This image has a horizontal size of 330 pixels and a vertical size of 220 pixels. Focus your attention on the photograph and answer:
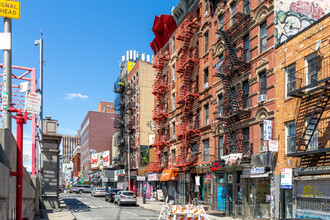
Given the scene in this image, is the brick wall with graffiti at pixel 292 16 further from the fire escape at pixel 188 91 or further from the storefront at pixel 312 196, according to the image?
the fire escape at pixel 188 91

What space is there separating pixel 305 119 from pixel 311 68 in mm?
2786

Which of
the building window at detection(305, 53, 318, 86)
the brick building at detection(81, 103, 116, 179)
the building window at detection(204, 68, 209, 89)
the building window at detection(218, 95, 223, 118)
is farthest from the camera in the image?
the brick building at detection(81, 103, 116, 179)

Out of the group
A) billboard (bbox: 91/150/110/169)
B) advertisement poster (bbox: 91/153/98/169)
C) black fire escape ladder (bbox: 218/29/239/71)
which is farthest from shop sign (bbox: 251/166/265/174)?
advertisement poster (bbox: 91/153/98/169)

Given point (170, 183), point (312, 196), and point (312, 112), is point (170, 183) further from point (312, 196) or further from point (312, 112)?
point (312, 112)

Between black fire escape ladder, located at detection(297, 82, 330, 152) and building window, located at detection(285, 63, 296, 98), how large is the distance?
2681 mm

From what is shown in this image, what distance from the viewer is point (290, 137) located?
2028 centimetres

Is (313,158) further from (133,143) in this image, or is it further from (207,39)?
(133,143)

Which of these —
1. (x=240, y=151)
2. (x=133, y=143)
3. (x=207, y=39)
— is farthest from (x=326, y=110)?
(x=133, y=143)

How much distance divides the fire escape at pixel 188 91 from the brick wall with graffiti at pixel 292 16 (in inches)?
491

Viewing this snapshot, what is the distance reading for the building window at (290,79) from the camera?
20.4 metres

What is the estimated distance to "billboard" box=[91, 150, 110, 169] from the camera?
290ft

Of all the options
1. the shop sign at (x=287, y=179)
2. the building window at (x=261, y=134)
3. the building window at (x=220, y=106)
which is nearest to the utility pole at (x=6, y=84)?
the shop sign at (x=287, y=179)

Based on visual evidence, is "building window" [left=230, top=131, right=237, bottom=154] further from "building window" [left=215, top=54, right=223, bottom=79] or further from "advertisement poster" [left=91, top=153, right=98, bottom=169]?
"advertisement poster" [left=91, top=153, right=98, bottom=169]

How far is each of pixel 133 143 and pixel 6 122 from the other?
49.2 metres
